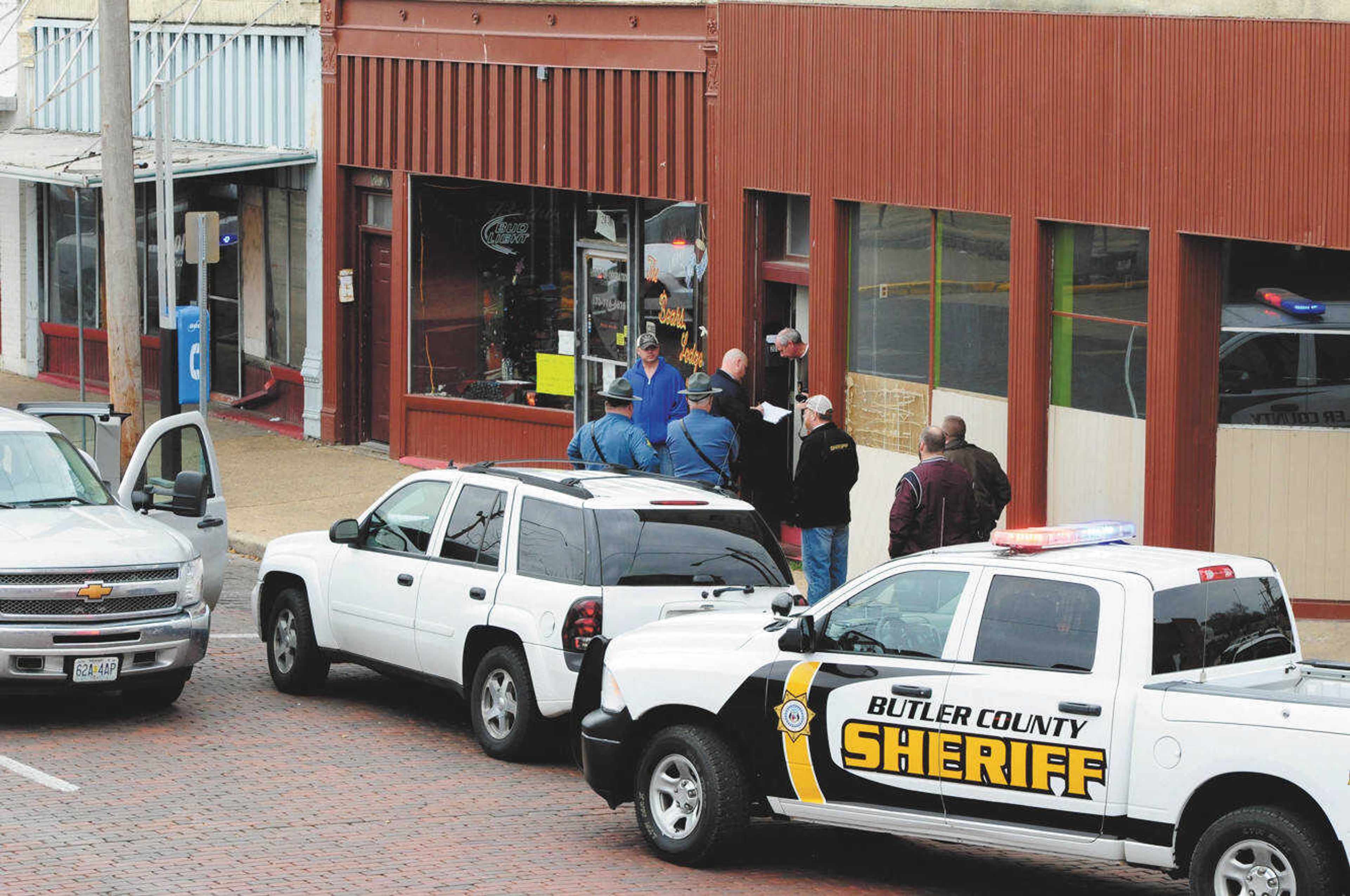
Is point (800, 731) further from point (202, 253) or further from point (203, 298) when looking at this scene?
point (202, 253)

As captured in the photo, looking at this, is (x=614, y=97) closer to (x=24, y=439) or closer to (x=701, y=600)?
(x=24, y=439)

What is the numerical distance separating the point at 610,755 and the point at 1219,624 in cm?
298

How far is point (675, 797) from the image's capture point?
375 inches

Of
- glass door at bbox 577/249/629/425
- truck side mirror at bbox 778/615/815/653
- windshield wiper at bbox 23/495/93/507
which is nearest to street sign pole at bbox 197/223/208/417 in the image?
glass door at bbox 577/249/629/425

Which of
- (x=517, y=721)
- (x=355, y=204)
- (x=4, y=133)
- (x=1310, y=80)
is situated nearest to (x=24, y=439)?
(x=517, y=721)

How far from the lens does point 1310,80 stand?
13180mm

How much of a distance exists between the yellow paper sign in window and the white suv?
324 inches

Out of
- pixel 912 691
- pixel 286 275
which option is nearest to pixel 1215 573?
pixel 912 691

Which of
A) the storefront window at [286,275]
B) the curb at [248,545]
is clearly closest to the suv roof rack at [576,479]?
the curb at [248,545]

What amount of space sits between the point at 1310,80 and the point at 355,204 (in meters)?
12.8

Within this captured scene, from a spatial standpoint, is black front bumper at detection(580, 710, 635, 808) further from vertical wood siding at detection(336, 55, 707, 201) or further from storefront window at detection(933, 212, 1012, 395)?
vertical wood siding at detection(336, 55, 707, 201)

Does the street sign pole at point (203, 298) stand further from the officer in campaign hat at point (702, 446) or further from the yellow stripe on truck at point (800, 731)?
the yellow stripe on truck at point (800, 731)

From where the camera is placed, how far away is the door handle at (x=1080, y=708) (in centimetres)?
819

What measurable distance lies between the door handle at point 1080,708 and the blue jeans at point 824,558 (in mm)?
6372
